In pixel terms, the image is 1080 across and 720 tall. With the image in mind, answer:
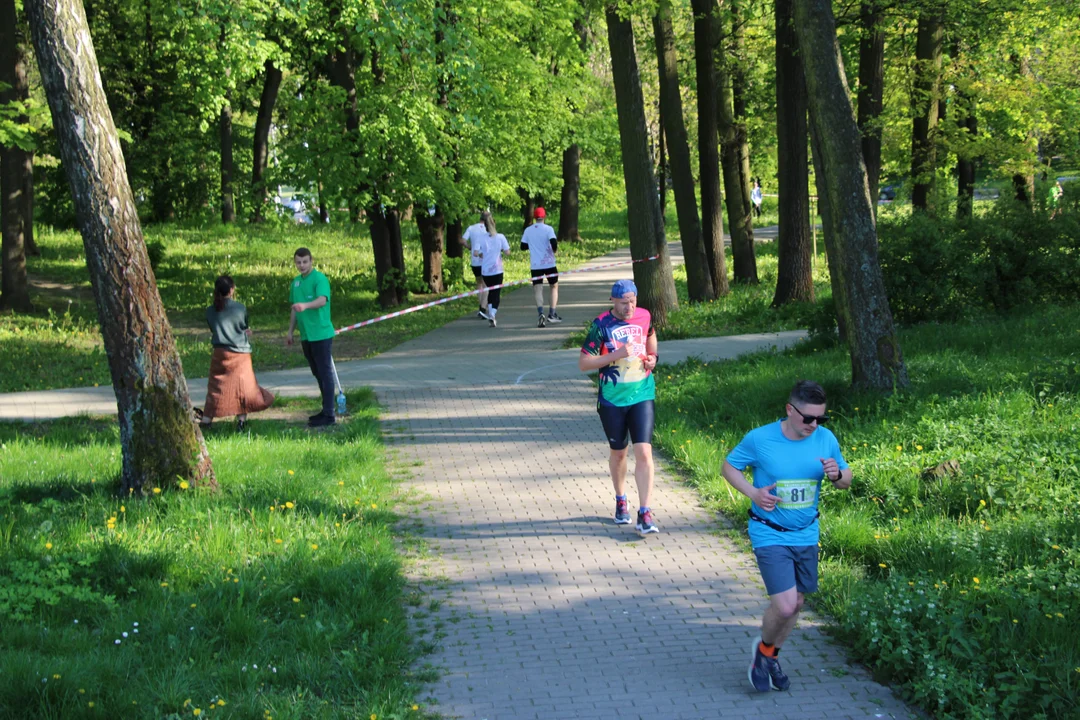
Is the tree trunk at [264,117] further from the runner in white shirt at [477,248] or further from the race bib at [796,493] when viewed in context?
the race bib at [796,493]

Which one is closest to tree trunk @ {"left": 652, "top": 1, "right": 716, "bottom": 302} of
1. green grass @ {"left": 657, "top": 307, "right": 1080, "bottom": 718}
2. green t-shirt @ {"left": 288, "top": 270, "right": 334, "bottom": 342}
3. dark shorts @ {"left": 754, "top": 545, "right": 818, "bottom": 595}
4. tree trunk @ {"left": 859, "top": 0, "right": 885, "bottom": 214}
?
tree trunk @ {"left": 859, "top": 0, "right": 885, "bottom": 214}

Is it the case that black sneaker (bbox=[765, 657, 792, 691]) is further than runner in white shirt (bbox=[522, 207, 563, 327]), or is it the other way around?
runner in white shirt (bbox=[522, 207, 563, 327])

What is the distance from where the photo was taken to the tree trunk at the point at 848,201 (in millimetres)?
9477

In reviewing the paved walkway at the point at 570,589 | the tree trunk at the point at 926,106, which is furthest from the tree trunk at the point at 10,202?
the tree trunk at the point at 926,106

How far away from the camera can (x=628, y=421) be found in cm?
741

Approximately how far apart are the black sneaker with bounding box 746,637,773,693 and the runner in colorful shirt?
235 centimetres

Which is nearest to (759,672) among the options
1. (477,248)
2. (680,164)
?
(680,164)

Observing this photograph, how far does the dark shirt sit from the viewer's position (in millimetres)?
10344

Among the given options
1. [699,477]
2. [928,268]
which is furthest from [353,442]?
[928,268]

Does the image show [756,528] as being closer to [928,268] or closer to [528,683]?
[528,683]

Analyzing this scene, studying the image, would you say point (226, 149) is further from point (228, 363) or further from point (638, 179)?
point (228, 363)

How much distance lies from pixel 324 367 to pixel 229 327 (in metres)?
1.10

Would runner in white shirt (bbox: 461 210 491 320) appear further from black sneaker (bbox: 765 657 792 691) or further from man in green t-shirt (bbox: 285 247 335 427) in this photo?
black sneaker (bbox: 765 657 792 691)

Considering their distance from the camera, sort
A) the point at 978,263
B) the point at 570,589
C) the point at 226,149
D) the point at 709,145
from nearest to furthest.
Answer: the point at 570,589
the point at 978,263
the point at 709,145
the point at 226,149
